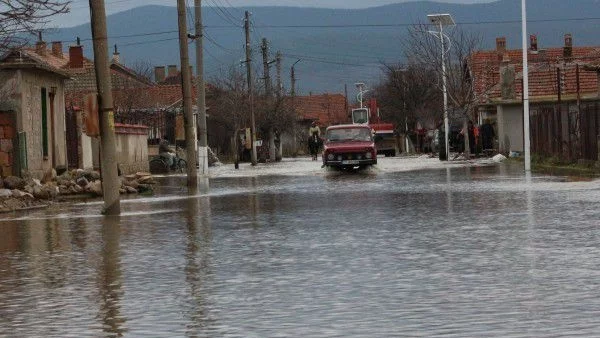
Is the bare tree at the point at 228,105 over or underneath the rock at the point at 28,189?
over

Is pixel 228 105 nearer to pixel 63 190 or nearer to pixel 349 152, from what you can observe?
pixel 349 152

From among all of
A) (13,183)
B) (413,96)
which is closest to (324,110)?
(413,96)

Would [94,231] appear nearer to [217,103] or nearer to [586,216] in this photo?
[586,216]

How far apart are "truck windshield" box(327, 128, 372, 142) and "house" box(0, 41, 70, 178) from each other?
38.5 ft

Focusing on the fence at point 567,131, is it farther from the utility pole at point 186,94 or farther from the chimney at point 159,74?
the chimney at point 159,74

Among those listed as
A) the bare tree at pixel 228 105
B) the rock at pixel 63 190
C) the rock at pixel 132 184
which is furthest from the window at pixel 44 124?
the bare tree at pixel 228 105

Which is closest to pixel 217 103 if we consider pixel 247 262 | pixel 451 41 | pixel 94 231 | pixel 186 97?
pixel 451 41

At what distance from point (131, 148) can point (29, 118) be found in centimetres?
1364

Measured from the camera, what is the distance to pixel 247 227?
1936 cm

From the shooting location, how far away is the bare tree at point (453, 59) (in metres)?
64.8

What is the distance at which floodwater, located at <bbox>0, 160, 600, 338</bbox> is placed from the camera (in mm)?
9602

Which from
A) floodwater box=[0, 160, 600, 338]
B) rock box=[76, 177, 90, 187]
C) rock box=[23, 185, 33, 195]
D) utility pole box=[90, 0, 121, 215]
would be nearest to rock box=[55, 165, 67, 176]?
rock box=[76, 177, 90, 187]

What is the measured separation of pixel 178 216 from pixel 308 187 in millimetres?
10993

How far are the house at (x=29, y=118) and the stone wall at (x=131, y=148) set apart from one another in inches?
255
